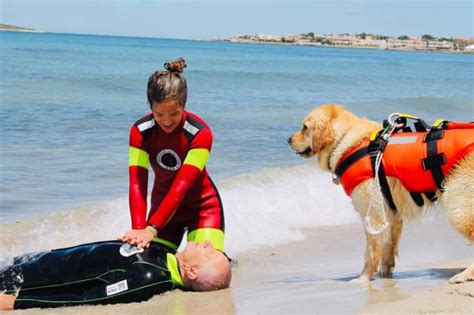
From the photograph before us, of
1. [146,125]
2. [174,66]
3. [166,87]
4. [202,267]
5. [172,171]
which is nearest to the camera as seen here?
[166,87]

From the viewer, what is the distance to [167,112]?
5.02m

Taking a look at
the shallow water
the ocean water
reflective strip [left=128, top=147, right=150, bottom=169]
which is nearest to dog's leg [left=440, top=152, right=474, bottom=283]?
reflective strip [left=128, top=147, right=150, bottom=169]

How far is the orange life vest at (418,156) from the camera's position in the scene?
5.09 meters

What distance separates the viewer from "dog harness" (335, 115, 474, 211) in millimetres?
5105

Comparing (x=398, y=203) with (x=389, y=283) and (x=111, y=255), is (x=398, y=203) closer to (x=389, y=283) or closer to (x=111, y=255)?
(x=389, y=283)

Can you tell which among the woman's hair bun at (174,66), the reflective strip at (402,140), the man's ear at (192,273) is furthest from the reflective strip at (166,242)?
the reflective strip at (402,140)

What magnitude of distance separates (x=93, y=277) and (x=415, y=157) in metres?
2.45

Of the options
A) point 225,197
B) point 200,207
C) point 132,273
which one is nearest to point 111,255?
point 132,273

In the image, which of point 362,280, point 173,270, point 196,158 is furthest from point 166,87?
point 362,280

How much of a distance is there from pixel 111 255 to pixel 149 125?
101 cm

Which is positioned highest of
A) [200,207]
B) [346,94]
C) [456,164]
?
[456,164]

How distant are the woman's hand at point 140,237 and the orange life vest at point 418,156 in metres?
1.67

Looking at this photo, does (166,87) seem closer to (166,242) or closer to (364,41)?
(166,242)

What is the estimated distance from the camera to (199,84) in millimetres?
28609
